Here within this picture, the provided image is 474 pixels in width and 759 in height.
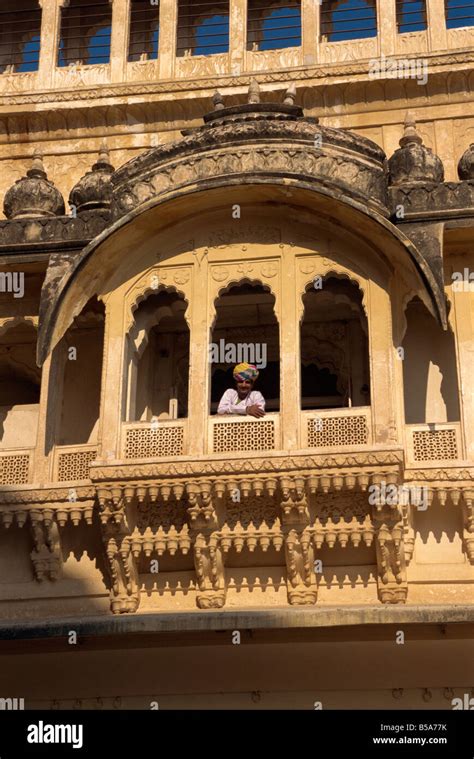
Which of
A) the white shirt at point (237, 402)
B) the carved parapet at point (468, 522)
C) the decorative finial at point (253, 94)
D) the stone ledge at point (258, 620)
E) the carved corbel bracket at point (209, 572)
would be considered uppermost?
the decorative finial at point (253, 94)

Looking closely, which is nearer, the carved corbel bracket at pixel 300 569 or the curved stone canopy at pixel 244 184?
the carved corbel bracket at pixel 300 569

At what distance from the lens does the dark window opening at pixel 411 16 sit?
46.7 ft

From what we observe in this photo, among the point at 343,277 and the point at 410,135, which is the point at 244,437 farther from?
the point at 410,135

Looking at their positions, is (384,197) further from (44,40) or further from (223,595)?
(44,40)

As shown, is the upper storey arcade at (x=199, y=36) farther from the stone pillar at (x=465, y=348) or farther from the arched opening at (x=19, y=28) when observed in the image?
the stone pillar at (x=465, y=348)

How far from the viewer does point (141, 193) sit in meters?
12.0

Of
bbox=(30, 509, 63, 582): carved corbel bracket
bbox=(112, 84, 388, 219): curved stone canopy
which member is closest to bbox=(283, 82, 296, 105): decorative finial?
bbox=(112, 84, 388, 219): curved stone canopy

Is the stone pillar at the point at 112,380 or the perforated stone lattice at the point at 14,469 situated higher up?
the stone pillar at the point at 112,380

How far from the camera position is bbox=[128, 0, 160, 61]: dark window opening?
14930mm

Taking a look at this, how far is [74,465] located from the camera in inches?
460

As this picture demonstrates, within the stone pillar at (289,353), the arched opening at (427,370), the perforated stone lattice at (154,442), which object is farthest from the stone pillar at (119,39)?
the perforated stone lattice at (154,442)

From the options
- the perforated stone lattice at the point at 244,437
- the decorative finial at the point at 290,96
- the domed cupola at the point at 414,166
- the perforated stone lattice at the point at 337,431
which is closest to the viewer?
the perforated stone lattice at the point at 337,431

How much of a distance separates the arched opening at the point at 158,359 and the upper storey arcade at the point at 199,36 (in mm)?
3030
